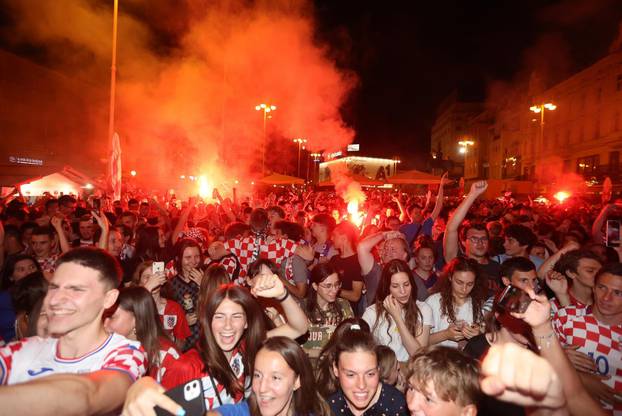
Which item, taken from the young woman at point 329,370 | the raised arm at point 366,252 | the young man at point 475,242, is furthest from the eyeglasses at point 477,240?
the young woman at point 329,370

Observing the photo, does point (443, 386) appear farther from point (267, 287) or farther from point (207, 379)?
point (207, 379)

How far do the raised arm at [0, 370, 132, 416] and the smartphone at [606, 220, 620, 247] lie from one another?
5105mm

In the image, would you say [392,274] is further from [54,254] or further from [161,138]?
[161,138]

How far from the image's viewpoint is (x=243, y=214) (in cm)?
1044

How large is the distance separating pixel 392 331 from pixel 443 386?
164 centimetres

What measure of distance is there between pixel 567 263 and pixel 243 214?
25.2ft

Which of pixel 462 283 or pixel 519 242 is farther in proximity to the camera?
pixel 519 242

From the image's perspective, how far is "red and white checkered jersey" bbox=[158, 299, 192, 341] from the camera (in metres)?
3.91

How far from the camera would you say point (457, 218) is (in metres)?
5.13

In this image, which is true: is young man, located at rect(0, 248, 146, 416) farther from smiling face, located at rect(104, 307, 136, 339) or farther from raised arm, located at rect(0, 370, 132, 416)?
smiling face, located at rect(104, 307, 136, 339)

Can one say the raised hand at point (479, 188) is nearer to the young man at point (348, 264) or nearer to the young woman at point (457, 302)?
the young woman at point (457, 302)

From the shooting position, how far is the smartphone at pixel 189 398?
1.40m

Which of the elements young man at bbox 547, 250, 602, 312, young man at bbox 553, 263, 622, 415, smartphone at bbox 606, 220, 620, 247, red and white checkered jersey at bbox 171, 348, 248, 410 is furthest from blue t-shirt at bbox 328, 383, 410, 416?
smartphone at bbox 606, 220, 620, 247

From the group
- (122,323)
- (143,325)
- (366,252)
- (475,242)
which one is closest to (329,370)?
(143,325)
